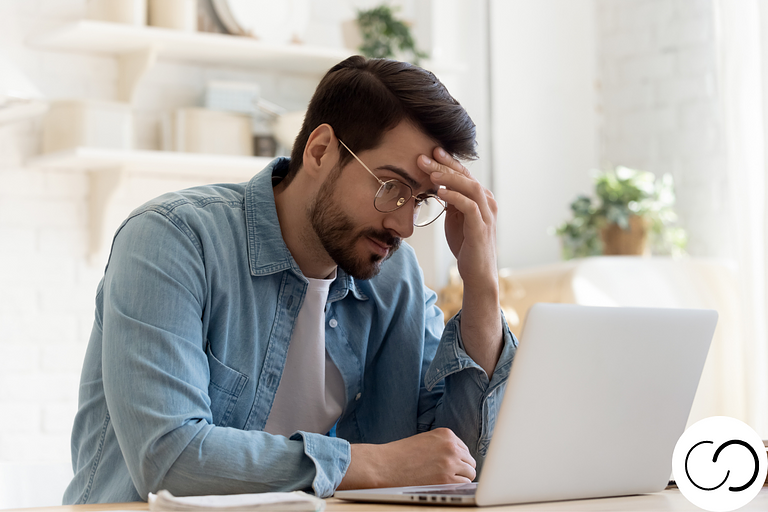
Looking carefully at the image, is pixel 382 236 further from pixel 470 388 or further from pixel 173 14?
pixel 173 14

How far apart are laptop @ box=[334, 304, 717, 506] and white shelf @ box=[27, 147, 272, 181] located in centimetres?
171

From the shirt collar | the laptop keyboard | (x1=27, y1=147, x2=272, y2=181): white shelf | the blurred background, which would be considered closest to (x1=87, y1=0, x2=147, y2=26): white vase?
the blurred background

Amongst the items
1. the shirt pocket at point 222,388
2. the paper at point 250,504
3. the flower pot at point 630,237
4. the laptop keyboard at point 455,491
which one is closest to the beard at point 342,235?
the shirt pocket at point 222,388

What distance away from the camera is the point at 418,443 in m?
1.05

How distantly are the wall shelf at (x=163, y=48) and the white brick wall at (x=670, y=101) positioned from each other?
1.25 meters

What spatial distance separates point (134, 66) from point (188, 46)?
173 millimetres

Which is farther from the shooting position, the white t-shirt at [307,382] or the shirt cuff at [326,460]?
the white t-shirt at [307,382]

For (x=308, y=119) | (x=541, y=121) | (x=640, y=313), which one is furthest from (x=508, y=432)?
(x=541, y=121)

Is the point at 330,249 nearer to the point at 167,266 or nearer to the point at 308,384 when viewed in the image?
the point at 308,384

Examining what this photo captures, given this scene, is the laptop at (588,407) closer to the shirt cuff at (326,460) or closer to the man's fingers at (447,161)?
the shirt cuff at (326,460)

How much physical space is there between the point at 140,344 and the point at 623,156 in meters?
2.77

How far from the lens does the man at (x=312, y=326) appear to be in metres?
0.99

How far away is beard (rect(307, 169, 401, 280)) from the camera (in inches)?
52.5

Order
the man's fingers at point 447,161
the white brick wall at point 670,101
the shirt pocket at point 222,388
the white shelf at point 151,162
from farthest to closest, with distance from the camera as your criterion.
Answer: the white brick wall at point 670,101 → the white shelf at point 151,162 → the man's fingers at point 447,161 → the shirt pocket at point 222,388
